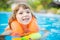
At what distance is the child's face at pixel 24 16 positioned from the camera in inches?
48.2

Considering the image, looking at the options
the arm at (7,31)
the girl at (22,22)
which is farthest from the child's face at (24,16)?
the arm at (7,31)

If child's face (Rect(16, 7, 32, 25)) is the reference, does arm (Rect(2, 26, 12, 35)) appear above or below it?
below

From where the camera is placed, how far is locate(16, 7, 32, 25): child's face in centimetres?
122

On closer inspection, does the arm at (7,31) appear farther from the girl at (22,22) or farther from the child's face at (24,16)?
the child's face at (24,16)

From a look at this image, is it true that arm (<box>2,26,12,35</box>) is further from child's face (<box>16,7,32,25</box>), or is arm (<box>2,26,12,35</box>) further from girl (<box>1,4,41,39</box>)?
child's face (<box>16,7,32,25</box>)

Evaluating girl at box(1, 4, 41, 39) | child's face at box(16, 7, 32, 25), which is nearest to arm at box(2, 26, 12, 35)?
girl at box(1, 4, 41, 39)

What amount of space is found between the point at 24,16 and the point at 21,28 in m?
0.10

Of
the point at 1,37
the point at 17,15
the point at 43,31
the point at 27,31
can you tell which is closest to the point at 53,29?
the point at 43,31

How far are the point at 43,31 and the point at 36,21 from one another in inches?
4.0

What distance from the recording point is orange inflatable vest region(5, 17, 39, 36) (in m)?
1.23

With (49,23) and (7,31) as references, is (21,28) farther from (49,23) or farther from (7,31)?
(49,23)

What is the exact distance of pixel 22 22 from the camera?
123 cm

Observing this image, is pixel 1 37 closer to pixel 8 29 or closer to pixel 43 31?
pixel 8 29

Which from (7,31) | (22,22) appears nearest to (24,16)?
(22,22)
